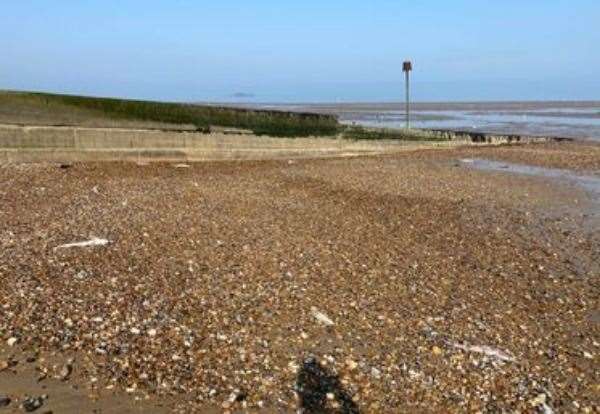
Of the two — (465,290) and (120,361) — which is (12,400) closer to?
(120,361)

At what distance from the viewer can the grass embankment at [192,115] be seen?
26.8m

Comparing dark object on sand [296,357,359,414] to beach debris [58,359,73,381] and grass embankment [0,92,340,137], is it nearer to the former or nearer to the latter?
beach debris [58,359,73,381]

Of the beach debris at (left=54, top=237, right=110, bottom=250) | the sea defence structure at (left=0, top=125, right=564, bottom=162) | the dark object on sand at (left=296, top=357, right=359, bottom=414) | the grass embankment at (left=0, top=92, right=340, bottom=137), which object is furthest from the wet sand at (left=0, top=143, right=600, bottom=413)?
the grass embankment at (left=0, top=92, right=340, bottom=137)

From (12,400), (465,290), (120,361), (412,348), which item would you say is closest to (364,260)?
(465,290)

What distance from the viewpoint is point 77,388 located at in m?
5.40

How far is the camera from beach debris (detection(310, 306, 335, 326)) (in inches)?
290

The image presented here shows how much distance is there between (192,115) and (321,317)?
24252 millimetres

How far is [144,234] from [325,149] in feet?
68.2

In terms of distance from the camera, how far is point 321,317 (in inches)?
296

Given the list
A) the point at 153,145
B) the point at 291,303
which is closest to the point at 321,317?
the point at 291,303

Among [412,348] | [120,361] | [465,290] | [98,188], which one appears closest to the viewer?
[120,361]

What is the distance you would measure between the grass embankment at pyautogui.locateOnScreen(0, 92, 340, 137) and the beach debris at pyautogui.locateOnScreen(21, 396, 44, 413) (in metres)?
22.7

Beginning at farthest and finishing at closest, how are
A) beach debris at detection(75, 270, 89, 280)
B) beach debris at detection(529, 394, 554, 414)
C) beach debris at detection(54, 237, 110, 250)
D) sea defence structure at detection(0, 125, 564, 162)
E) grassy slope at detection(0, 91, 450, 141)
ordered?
grassy slope at detection(0, 91, 450, 141) < sea defence structure at detection(0, 125, 564, 162) < beach debris at detection(54, 237, 110, 250) < beach debris at detection(75, 270, 89, 280) < beach debris at detection(529, 394, 554, 414)

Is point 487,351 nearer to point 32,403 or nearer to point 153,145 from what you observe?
point 32,403
